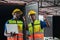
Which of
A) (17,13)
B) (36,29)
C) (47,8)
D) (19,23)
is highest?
(47,8)

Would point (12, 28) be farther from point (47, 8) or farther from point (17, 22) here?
point (47, 8)

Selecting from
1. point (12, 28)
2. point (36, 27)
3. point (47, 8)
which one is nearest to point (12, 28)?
point (12, 28)

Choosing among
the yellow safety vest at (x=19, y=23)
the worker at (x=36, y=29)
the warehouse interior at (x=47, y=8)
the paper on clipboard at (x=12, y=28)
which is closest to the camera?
the paper on clipboard at (x=12, y=28)

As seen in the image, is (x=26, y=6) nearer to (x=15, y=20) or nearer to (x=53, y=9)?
(x=15, y=20)

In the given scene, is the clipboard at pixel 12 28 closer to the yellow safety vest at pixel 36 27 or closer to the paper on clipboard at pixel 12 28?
the paper on clipboard at pixel 12 28

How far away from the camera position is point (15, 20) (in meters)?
4.48

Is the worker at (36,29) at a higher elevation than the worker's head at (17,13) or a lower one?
lower

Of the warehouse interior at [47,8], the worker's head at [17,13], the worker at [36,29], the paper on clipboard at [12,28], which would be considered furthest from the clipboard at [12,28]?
the warehouse interior at [47,8]

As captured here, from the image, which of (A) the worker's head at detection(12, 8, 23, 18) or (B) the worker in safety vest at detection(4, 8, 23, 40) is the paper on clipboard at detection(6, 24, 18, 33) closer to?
(B) the worker in safety vest at detection(4, 8, 23, 40)

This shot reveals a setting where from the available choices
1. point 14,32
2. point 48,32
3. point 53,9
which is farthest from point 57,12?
point 14,32

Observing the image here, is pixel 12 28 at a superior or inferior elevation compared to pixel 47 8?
inferior

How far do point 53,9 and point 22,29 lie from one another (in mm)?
4012

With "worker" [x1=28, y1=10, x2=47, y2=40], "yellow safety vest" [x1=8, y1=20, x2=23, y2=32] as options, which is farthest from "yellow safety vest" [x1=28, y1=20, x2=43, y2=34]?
"yellow safety vest" [x1=8, y1=20, x2=23, y2=32]

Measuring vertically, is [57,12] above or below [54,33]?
above
